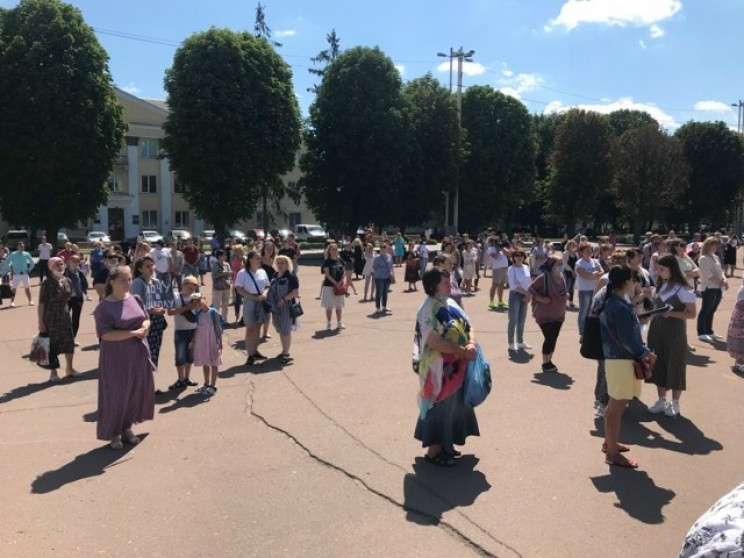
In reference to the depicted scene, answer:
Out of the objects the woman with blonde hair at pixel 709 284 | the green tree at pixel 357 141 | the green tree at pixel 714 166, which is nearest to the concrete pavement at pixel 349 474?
the woman with blonde hair at pixel 709 284

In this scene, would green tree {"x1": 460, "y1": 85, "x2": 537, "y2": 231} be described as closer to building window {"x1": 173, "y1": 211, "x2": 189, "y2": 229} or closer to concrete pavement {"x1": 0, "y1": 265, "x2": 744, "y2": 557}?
building window {"x1": 173, "y1": 211, "x2": 189, "y2": 229}

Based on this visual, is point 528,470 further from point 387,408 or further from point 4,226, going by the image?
point 4,226

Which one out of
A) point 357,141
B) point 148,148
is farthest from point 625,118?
point 148,148

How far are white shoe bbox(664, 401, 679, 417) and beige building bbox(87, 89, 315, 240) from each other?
5052 cm

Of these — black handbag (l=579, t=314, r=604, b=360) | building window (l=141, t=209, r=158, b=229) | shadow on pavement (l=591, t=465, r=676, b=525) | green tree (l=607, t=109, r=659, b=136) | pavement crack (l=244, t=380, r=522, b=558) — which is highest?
green tree (l=607, t=109, r=659, b=136)

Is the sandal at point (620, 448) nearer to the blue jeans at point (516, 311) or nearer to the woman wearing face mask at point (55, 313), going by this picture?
the blue jeans at point (516, 311)

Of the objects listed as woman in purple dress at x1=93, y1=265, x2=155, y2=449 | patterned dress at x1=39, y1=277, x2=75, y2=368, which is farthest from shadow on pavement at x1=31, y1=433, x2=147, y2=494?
patterned dress at x1=39, y1=277, x2=75, y2=368

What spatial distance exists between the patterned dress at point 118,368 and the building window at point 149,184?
5804cm

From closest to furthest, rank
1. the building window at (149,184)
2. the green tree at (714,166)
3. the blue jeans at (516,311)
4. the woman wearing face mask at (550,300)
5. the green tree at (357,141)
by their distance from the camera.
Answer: the woman wearing face mask at (550,300) < the blue jeans at (516,311) < the green tree at (357,141) < the green tree at (714,166) < the building window at (149,184)

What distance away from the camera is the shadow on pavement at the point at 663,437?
6.12 metres

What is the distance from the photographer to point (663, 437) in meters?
6.42

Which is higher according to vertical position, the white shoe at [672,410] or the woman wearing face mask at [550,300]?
the woman wearing face mask at [550,300]

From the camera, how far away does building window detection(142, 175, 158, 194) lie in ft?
198

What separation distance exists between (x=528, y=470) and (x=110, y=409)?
3914 millimetres
